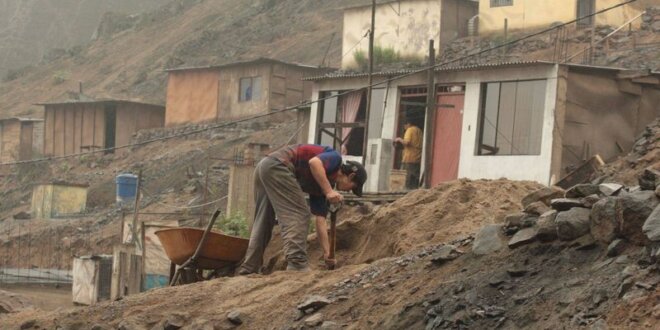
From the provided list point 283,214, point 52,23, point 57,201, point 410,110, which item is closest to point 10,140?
point 57,201

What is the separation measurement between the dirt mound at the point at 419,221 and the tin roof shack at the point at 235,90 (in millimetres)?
29054

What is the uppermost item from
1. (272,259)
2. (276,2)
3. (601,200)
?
(276,2)

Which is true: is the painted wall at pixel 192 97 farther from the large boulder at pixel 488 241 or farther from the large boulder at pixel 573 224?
the large boulder at pixel 573 224

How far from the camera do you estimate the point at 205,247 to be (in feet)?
40.1

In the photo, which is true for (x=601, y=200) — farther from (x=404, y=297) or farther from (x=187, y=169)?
(x=187, y=169)

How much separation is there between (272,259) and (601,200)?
558 cm

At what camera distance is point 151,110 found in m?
48.6

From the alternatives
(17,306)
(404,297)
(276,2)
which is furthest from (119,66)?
(404,297)

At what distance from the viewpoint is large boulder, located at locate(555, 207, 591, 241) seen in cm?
812

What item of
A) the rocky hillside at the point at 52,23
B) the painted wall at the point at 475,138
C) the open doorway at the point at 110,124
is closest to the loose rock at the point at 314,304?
the painted wall at the point at 475,138

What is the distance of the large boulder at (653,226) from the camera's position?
7191 mm

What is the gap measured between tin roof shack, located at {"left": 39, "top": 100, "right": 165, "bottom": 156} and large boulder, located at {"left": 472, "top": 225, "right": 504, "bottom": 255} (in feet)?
125

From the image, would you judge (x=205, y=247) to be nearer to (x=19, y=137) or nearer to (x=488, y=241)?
(x=488, y=241)

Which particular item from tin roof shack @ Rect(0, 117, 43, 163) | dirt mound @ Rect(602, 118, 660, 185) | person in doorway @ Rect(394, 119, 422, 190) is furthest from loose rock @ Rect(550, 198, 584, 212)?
tin roof shack @ Rect(0, 117, 43, 163)
